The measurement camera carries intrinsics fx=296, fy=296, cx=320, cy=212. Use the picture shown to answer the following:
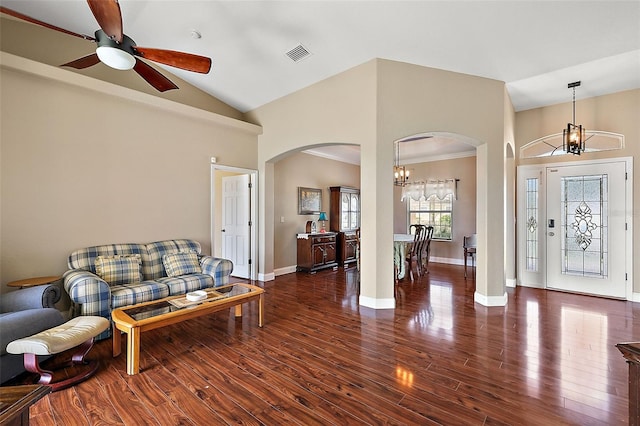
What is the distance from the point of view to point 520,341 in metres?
3.02

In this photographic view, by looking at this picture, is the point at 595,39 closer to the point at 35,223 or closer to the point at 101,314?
the point at 101,314

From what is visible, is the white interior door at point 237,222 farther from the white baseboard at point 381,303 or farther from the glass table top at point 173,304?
the white baseboard at point 381,303

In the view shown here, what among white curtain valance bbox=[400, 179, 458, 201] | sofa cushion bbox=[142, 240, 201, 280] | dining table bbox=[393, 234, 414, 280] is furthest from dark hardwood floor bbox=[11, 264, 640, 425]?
white curtain valance bbox=[400, 179, 458, 201]

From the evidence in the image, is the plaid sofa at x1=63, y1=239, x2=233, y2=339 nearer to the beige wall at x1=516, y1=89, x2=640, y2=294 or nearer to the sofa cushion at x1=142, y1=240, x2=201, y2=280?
the sofa cushion at x1=142, y1=240, x2=201, y2=280

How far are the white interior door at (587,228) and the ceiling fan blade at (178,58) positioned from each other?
5599 mm

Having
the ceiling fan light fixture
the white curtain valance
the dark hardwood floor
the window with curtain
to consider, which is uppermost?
the ceiling fan light fixture

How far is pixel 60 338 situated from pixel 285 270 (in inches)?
170

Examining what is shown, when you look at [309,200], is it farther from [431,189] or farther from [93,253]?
[93,253]

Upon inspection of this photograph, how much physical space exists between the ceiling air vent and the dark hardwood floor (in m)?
3.48

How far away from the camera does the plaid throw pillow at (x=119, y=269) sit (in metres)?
3.52

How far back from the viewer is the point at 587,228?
15.7ft

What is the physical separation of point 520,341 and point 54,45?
6.39 metres

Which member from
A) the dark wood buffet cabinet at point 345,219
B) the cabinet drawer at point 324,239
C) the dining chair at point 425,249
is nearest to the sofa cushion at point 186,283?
the cabinet drawer at point 324,239

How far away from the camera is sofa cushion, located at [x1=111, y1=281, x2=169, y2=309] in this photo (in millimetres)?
3180
